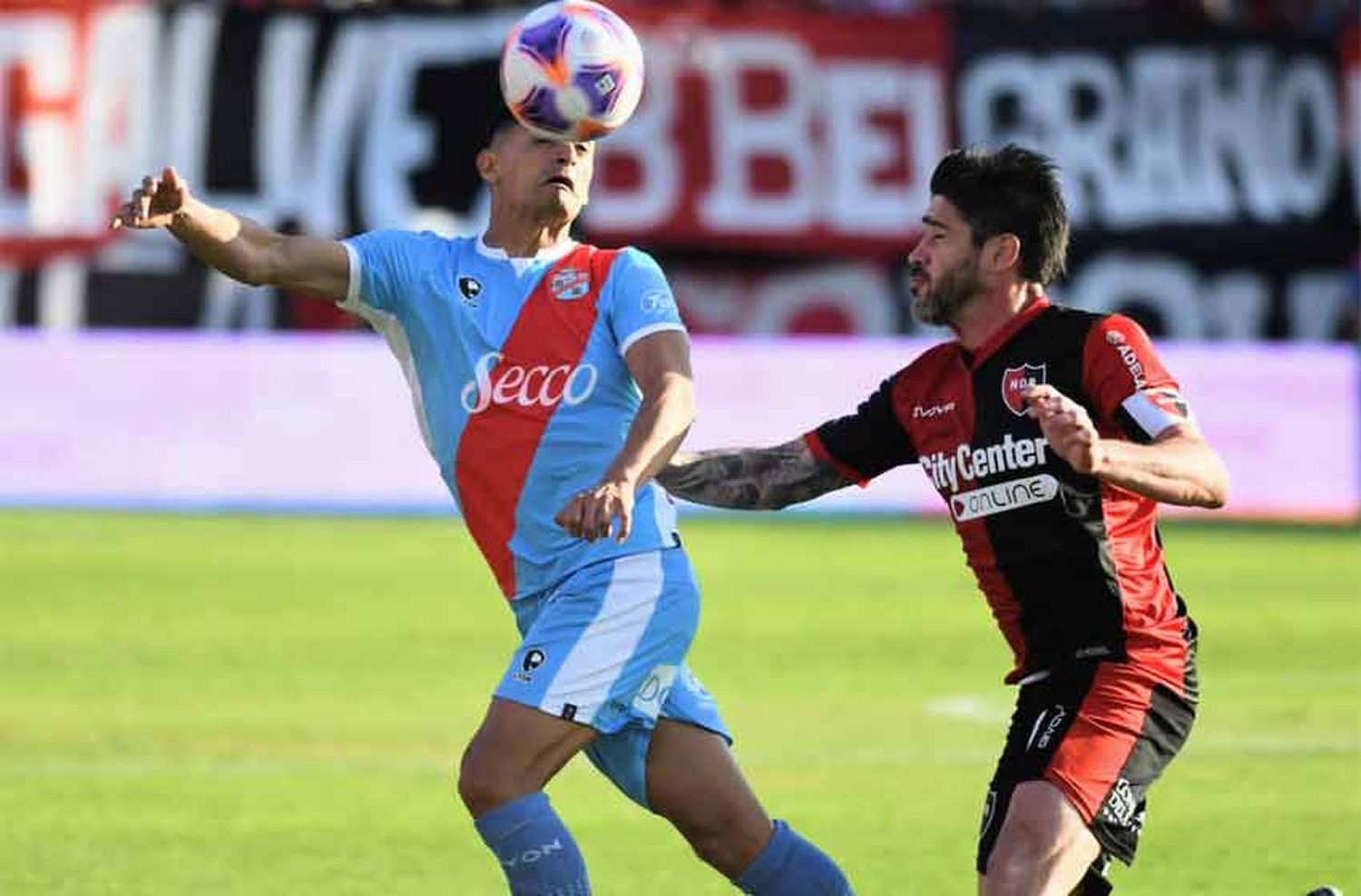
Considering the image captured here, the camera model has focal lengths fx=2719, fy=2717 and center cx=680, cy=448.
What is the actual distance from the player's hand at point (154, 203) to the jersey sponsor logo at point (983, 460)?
1979 mm

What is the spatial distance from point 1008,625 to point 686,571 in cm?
82

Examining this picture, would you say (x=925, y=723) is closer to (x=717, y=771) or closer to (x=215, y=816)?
(x=215, y=816)

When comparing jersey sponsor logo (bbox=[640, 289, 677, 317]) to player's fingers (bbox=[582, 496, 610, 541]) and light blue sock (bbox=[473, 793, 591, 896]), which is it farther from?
light blue sock (bbox=[473, 793, 591, 896])

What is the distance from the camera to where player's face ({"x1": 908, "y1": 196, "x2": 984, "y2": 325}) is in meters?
6.77

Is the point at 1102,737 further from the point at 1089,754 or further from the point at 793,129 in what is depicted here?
the point at 793,129

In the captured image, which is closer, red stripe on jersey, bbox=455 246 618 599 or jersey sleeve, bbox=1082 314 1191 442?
jersey sleeve, bbox=1082 314 1191 442

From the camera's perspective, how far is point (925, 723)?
41.2ft

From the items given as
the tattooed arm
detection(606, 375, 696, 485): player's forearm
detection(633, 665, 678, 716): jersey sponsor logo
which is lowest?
detection(633, 665, 678, 716): jersey sponsor logo

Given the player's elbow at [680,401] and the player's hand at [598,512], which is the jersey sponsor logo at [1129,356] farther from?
the player's hand at [598,512]

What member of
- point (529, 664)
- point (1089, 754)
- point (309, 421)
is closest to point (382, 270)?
point (529, 664)

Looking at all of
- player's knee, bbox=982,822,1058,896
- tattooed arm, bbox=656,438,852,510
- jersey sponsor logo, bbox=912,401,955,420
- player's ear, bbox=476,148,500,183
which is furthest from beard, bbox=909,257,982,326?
player's knee, bbox=982,822,1058,896

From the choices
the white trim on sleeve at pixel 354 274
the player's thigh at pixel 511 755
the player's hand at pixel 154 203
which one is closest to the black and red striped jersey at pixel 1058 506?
the player's thigh at pixel 511 755

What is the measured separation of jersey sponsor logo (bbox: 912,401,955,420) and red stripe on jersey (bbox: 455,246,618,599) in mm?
902

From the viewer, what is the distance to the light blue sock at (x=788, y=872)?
668 centimetres
